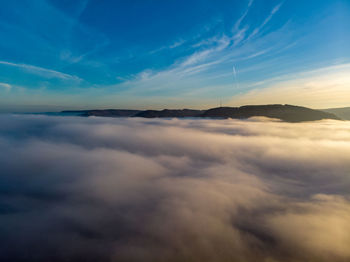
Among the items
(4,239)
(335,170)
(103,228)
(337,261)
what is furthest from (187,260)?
(335,170)

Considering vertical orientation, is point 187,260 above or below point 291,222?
above

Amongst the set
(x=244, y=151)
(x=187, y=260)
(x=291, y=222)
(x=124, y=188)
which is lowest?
(x=244, y=151)

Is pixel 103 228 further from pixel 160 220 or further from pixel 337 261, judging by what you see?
pixel 337 261

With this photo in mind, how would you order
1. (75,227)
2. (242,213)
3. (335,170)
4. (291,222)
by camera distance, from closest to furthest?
(75,227) → (291,222) → (242,213) → (335,170)

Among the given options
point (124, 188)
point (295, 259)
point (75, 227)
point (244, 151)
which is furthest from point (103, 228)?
point (244, 151)

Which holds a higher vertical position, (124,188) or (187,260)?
(187,260)

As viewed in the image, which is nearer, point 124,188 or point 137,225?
point 137,225

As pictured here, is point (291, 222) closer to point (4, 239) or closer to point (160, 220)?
point (160, 220)

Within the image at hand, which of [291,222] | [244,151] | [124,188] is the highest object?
[291,222]

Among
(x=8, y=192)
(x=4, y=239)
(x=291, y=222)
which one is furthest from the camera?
(x=8, y=192)
